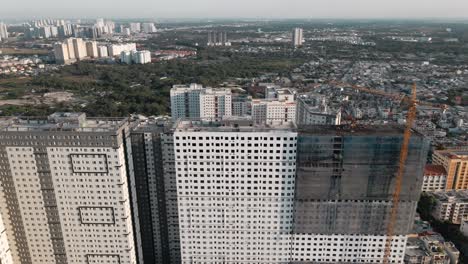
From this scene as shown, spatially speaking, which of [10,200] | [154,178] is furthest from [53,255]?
[154,178]

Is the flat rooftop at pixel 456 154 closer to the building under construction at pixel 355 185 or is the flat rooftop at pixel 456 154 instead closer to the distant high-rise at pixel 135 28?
the building under construction at pixel 355 185

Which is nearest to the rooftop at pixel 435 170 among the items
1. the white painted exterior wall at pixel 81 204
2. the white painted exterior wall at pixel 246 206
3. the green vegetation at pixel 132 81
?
the white painted exterior wall at pixel 246 206

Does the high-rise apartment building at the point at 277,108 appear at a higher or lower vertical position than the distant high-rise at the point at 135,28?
lower

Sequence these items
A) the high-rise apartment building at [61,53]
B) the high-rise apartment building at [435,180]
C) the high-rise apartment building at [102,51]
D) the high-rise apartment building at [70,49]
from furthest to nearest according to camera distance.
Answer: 1. the high-rise apartment building at [102,51]
2. the high-rise apartment building at [70,49]
3. the high-rise apartment building at [61,53]
4. the high-rise apartment building at [435,180]

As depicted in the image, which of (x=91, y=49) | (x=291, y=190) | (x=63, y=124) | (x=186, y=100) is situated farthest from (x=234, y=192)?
(x=91, y=49)

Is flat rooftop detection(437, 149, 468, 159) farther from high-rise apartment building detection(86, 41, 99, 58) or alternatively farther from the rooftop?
high-rise apartment building detection(86, 41, 99, 58)

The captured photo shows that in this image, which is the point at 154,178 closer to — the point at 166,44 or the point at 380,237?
the point at 380,237

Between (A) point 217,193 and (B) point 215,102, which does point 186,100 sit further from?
(A) point 217,193
